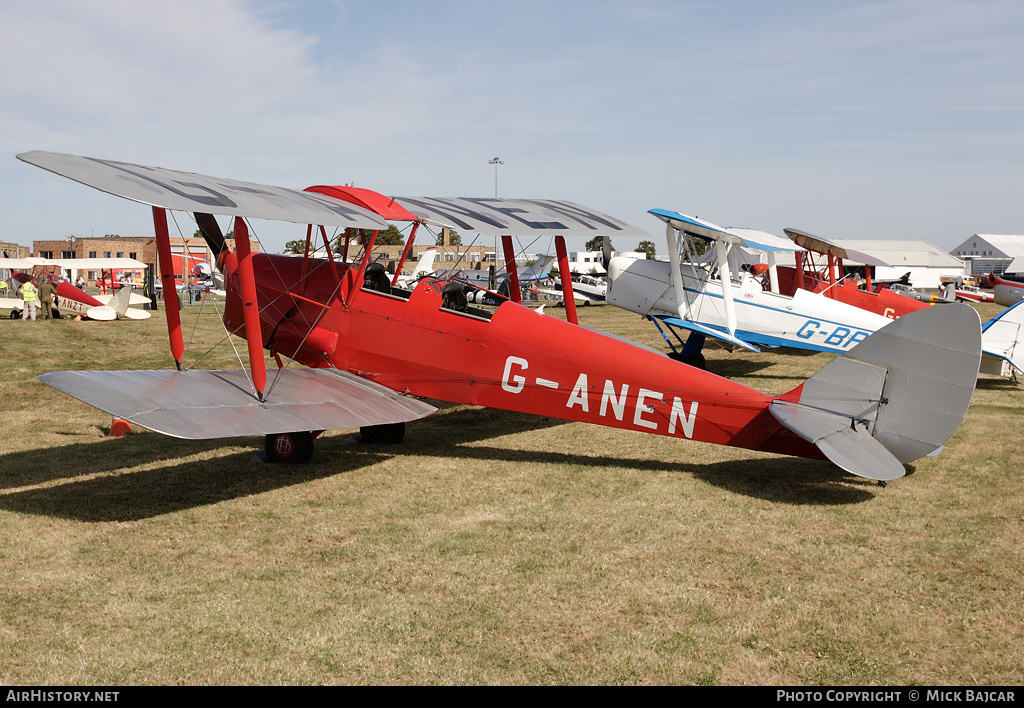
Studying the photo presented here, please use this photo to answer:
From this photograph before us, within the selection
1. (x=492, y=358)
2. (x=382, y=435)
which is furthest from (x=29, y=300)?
(x=492, y=358)

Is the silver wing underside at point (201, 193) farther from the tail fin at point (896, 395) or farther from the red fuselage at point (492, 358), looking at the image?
the tail fin at point (896, 395)

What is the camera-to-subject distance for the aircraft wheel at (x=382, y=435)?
849cm

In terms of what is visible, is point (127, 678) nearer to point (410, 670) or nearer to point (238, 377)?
point (410, 670)

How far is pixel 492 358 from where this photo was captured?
24.2ft

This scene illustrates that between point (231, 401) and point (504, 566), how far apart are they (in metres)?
2.77

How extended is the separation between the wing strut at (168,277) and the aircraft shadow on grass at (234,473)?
1.06m

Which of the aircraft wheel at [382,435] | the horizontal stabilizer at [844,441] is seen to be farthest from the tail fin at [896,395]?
the aircraft wheel at [382,435]

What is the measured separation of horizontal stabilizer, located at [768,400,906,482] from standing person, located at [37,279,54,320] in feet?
78.6

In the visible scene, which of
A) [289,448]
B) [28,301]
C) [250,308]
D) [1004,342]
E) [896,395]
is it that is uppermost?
[250,308]

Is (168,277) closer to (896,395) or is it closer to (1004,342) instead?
(896,395)

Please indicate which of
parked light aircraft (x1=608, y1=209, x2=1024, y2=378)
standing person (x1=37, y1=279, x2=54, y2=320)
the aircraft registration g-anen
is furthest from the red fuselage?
standing person (x1=37, y1=279, x2=54, y2=320)

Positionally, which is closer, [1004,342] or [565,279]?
[565,279]

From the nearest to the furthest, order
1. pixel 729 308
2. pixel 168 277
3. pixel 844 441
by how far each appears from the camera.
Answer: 1. pixel 844 441
2. pixel 168 277
3. pixel 729 308
